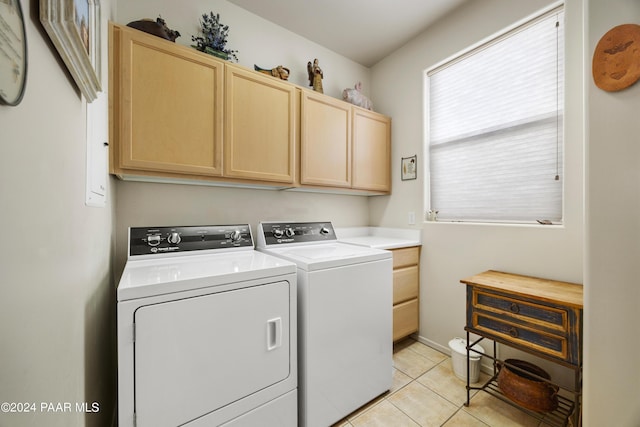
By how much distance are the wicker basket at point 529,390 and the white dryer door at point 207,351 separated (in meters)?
1.35

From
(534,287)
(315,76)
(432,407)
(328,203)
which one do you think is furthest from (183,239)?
(534,287)

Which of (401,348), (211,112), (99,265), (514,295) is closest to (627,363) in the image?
(514,295)

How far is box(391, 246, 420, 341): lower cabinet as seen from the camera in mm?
2213

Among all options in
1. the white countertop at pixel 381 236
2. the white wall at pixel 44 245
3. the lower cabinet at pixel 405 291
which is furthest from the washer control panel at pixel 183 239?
the lower cabinet at pixel 405 291

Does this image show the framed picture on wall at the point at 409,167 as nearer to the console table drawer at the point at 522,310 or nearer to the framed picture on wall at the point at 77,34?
the console table drawer at the point at 522,310

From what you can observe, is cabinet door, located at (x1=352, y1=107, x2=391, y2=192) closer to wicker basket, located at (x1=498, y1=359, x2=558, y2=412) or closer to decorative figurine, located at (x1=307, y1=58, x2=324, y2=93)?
decorative figurine, located at (x1=307, y1=58, x2=324, y2=93)

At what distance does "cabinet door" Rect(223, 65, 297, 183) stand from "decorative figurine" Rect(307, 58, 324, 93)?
15.4 inches

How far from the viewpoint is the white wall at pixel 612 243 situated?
3.09 ft

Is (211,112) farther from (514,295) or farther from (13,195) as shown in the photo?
(514,295)

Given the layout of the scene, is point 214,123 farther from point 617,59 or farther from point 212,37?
point 617,59

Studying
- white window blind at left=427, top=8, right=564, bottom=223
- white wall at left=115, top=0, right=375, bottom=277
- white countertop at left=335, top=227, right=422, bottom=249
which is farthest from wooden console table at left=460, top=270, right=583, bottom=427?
white wall at left=115, top=0, right=375, bottom=277

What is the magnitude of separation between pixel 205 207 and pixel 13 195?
1551 mm

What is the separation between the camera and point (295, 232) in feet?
6.81

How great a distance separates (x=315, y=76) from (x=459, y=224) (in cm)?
186
